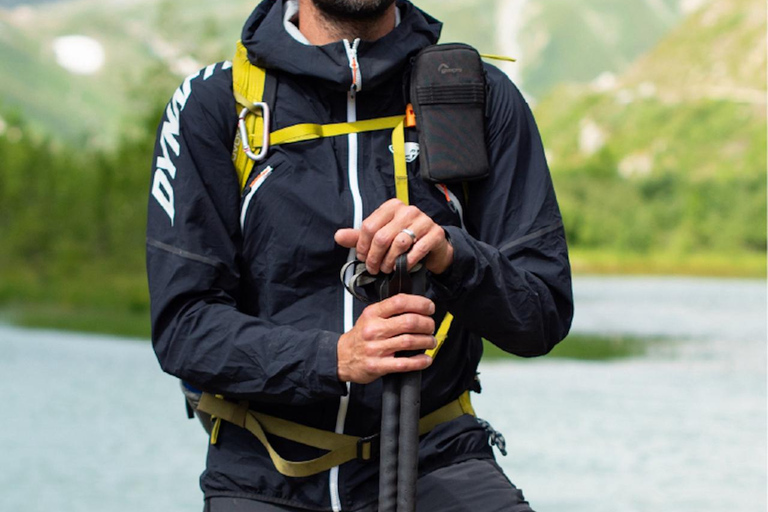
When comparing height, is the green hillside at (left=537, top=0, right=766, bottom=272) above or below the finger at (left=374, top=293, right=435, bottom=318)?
above

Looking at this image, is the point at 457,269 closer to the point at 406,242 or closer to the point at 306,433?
the point at 406,242

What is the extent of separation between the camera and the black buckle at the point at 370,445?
272 centimetres

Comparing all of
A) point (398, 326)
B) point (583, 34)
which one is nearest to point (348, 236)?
point (398, 326)

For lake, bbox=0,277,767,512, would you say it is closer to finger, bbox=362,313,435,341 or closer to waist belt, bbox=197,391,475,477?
waist belt, bbox=197,391,475,477

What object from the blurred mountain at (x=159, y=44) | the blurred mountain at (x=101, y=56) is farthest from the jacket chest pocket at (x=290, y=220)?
the blurred mountain at (x=159, y=44)

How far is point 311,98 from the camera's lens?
2861 millimetres

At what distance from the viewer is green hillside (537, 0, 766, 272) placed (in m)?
37.7

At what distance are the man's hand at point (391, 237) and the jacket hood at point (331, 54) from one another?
1.77ft

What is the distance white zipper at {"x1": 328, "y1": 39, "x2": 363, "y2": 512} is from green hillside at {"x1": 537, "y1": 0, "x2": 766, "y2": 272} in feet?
112

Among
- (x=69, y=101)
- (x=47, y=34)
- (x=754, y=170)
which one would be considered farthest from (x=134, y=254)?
(x=47, y=34)

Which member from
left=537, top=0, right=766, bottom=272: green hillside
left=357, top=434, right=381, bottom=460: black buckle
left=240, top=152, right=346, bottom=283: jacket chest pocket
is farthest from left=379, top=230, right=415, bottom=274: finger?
left=537, top=0, right=766, bottom=272: green hillside

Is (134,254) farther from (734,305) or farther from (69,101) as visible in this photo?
(69,101)

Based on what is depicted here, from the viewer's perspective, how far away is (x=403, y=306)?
2.39m

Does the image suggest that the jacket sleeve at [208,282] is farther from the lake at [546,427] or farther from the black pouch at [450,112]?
the lake at [546,427]
